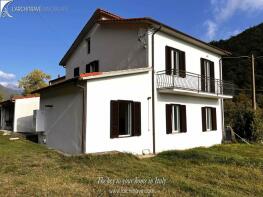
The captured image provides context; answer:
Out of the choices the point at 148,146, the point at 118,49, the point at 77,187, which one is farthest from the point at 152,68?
the point at 77,187

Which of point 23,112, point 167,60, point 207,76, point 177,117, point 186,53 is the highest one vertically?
point 186,53

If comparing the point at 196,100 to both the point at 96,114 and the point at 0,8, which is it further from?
the point at 0,8

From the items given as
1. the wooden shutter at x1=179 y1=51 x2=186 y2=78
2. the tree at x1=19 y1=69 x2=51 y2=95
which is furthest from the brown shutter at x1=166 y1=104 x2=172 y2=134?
the tree at x1=19 y1=69 x2=51 y2=95

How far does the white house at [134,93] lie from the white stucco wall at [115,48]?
0.04m

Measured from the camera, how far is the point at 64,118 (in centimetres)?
1220

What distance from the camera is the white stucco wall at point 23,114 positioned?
67.6 feet

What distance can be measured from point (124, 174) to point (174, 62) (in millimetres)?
8442

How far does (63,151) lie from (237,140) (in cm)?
1291

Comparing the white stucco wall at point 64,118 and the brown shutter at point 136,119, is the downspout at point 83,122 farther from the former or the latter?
the brown shutter at point 136,119

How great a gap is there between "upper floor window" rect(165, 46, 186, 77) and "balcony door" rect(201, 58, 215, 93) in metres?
2.11

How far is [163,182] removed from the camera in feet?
25.1

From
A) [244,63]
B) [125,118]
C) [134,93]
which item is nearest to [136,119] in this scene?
[125,118]

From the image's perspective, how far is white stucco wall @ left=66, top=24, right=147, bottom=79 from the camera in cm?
1400

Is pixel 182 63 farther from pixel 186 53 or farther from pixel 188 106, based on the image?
pixel 188 106
